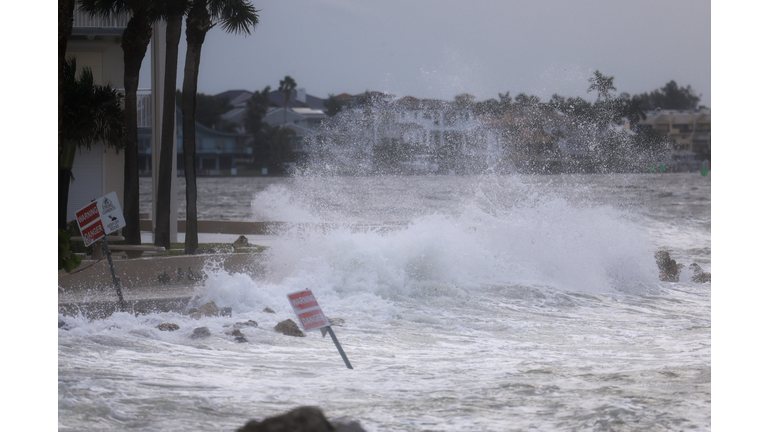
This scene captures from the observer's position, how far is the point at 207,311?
10.1m

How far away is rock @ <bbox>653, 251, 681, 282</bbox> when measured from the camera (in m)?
15.9

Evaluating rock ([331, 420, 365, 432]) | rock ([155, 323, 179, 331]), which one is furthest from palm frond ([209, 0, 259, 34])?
rock ([331, 420, 365, 432])

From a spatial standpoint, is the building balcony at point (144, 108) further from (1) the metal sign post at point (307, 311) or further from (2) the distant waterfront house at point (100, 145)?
(1) the metal sign post at point (307, 311)

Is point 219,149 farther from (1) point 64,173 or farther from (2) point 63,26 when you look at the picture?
(2) point 63,26

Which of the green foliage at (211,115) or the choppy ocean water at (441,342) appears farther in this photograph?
the green foliage at (211,115)

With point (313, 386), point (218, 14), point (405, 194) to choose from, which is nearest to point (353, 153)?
point (405, 194)

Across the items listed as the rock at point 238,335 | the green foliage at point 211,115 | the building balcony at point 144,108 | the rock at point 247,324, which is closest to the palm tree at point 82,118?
the building balcony at point 144,108

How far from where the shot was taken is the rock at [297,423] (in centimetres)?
398

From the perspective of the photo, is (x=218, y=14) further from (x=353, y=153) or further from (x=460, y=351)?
(x=353, y=153)

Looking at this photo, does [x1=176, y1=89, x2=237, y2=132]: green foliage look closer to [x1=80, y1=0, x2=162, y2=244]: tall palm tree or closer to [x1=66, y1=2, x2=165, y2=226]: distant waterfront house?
[x1=66, y1=2, x2=165, y2=226]: distant waterfront house

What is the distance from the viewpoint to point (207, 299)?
1064cm

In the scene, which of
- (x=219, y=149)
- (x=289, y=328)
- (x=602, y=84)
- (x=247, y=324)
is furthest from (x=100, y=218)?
(x=219, y=149)

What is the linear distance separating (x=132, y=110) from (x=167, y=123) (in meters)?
0.99

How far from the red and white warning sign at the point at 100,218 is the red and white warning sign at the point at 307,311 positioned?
370 cm
